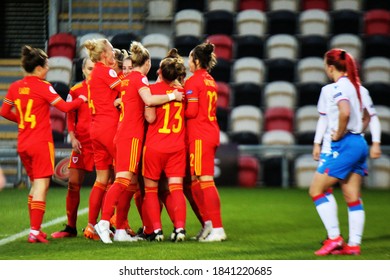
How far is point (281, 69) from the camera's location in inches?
484

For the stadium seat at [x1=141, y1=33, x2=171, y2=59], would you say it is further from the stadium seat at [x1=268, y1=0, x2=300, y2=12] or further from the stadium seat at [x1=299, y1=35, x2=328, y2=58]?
the stadium seat at [x1=299, y1=35, x2=328, y2=58]

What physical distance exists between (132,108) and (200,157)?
22.4 inches

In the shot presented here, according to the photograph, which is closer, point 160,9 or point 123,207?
point 123,207

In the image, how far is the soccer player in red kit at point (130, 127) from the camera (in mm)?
5398

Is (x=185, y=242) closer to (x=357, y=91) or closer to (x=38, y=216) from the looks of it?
(x=38, y=216)

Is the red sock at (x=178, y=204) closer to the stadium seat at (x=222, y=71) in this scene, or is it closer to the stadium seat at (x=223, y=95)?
the stadium seat at (x=223, y=95)

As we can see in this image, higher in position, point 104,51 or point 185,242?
point 104,51

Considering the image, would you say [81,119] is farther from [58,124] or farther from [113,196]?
[58,124]

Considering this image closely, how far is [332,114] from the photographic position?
4.86 meters

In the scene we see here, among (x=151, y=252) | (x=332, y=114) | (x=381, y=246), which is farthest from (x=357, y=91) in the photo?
(x=151, y=252)

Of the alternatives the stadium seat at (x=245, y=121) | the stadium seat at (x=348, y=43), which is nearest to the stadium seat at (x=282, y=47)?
the stadium seat at (x=348, y=43)

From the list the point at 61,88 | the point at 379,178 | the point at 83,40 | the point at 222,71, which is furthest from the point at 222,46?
the point at 379,178

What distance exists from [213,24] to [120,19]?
5.39 feet

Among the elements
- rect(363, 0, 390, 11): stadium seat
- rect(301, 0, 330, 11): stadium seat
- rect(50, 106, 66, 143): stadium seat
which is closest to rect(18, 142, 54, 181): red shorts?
rect(50, 106, 66, 143): stadium seat
